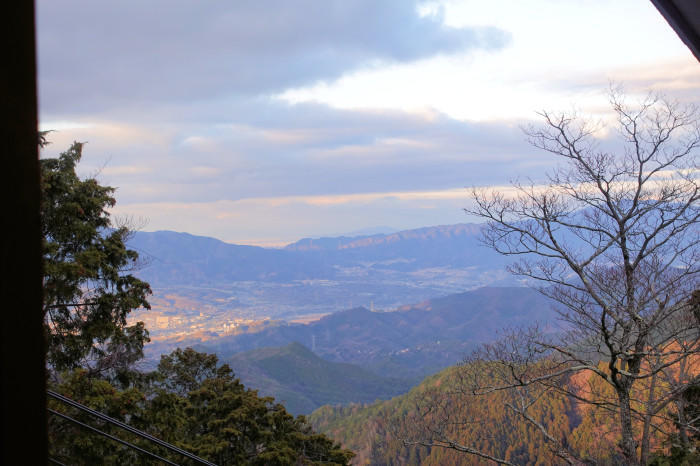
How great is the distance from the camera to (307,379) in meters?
113

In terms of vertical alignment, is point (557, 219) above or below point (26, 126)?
above

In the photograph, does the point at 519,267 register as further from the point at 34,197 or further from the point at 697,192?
the point at 34,197

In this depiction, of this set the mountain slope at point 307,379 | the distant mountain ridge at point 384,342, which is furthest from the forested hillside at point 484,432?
the distant mountain ridge at point 384,342

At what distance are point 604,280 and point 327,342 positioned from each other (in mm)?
184069

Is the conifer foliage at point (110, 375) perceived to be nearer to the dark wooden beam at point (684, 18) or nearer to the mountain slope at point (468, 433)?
the dark wooden beam at point (684, 18)

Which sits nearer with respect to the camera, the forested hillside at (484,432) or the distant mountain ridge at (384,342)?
the forested hillside at (484,432)

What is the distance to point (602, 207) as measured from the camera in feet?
30.5

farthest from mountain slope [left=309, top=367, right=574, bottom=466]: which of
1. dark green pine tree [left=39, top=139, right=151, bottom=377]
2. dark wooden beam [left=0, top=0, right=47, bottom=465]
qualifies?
dark wooden beam [left=0, top=0, right=47, bottom=465]

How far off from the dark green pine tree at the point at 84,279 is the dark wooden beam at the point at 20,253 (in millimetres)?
9230

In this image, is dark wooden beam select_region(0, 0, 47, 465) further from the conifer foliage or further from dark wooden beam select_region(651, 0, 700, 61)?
the conifer foliage

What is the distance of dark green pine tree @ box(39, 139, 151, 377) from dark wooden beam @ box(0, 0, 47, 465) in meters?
9.23

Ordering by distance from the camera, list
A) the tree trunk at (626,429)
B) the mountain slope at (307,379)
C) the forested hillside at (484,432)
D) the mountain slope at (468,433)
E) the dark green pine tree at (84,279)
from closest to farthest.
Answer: the tree trunk at (626,429) < the dark green pine tree at (84,279) < the forested hillside at (484,432) < the mountain slope at (468,433) < the mountain slope at (307,379)

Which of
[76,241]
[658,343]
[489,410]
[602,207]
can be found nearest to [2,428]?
[658,343]

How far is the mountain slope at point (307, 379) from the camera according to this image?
101 metres
